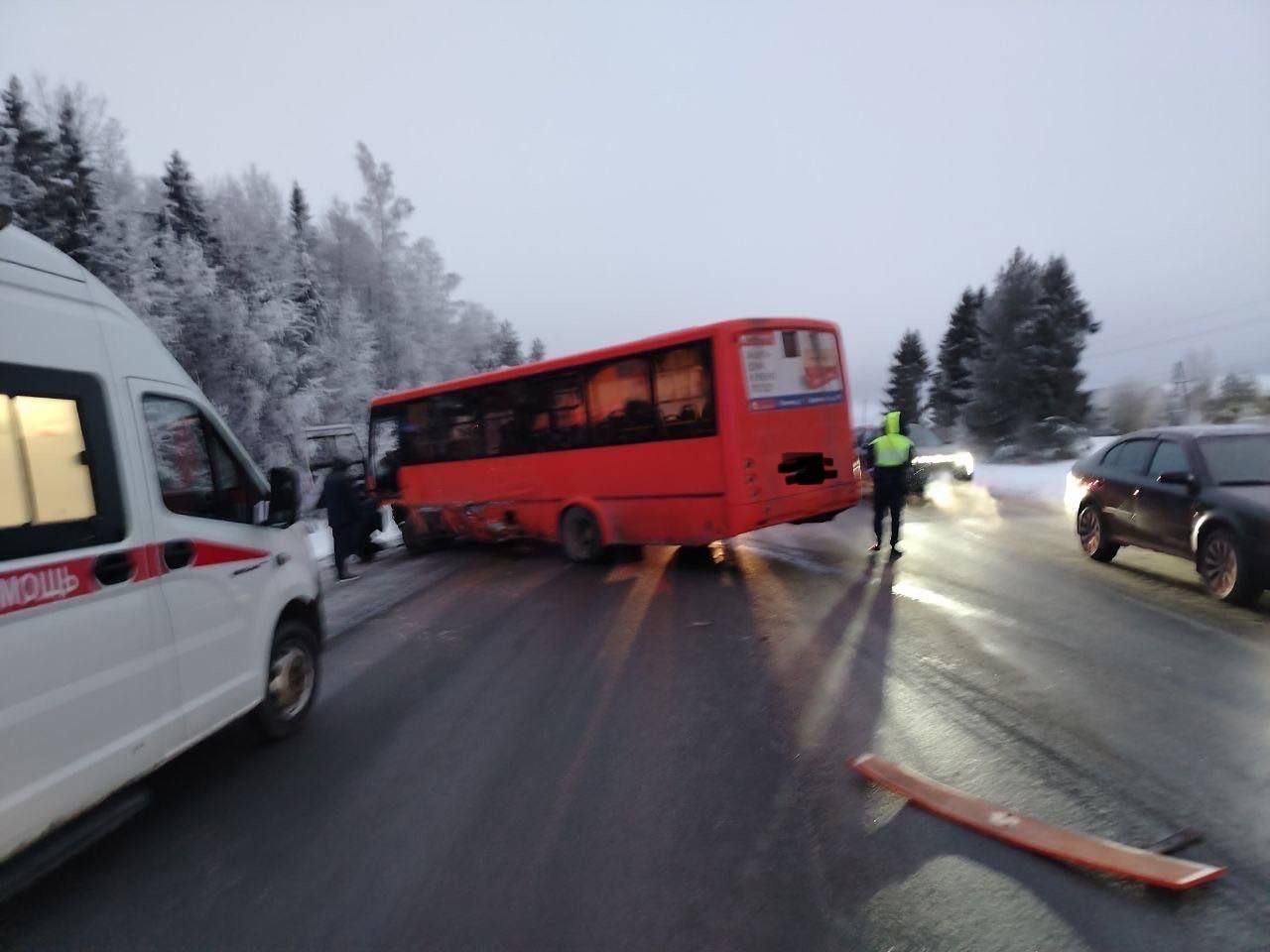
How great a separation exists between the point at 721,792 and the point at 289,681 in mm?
2839

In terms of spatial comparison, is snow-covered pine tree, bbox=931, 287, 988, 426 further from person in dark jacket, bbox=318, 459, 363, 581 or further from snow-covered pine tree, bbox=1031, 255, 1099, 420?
person in dark jacket, bbox=318, 459, 363, 581

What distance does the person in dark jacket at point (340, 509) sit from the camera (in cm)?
1155

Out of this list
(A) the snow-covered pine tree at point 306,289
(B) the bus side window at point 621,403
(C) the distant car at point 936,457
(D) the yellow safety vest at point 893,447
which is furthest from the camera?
(A) the snow-covered pine tree at point 306,289

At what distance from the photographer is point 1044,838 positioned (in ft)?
9.87

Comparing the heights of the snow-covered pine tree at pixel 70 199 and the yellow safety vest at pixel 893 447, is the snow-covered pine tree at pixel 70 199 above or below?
above

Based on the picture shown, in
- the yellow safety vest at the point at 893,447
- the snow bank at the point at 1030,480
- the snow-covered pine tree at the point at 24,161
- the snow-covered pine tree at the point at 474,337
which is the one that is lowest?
the snow bank at the point at 1030,480

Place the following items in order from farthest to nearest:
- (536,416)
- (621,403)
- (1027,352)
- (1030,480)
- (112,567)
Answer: (1027,352)
(1030,480)
(536,416)
(621,403)
(112,567)

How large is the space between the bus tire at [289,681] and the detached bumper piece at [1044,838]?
344cm

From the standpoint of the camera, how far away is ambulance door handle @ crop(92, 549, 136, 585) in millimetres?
3023

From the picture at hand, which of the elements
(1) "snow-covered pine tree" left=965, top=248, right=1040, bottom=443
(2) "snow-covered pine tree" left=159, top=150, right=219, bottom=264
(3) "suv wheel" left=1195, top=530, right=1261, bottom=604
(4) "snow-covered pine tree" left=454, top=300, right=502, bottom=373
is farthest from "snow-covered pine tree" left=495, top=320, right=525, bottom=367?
(3) "suv wheel" left=1195, top=530, right=1261, bottom=604

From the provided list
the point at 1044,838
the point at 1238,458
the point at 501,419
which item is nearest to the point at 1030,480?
the point at 1238,458

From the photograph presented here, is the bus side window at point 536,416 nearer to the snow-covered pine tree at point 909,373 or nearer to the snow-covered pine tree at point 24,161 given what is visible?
the snow-covered pine tree at point 24,161

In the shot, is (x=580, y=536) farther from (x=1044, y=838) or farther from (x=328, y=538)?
(x=328, y=538)

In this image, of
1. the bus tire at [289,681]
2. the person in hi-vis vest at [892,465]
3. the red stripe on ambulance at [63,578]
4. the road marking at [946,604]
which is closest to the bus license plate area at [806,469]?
the person in hi-vis vest at [892,465]
